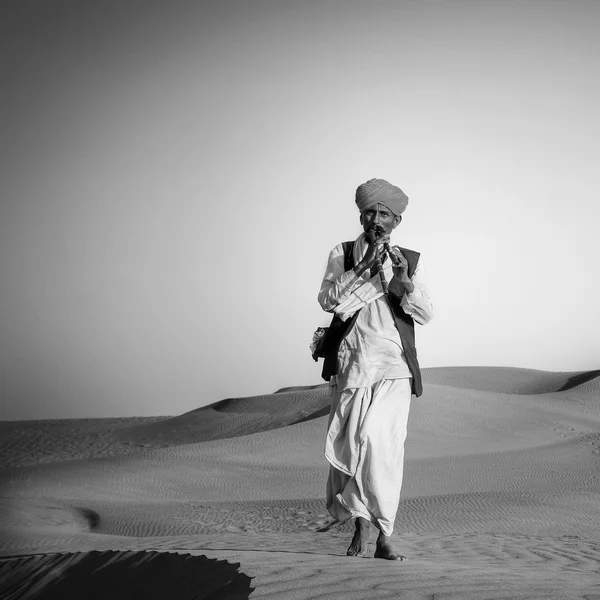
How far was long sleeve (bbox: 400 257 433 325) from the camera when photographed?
649cm

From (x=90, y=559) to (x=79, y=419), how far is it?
34280 mm

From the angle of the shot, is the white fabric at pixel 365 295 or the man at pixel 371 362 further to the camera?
the white fabric at pixel 365 295

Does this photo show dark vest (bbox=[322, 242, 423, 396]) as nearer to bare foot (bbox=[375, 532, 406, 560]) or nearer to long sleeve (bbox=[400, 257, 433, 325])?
long sleeve (bbox=[400, 257, 433, 325])

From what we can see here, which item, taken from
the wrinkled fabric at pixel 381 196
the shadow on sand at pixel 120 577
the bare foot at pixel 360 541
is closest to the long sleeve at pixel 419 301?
the wrinkled fabric at pixel 381 196

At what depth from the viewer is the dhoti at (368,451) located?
6.30m

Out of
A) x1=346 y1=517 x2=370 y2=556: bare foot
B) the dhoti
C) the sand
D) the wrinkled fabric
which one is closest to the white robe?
the dhoti

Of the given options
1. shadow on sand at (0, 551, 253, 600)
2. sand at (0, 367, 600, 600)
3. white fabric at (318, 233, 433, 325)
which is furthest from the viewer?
white fabric at (318, 233, 433, 325)

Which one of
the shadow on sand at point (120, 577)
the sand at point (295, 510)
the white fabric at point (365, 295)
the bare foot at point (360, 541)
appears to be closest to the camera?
the shadow on sand at point (120, 577)

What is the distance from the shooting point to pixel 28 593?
6.82m

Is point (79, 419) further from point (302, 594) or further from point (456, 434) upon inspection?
point (302, 594)

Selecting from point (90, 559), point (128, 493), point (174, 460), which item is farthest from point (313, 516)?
point (174, 460)

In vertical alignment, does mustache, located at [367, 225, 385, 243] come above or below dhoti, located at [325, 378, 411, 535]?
above

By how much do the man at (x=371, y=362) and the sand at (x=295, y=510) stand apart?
436mm

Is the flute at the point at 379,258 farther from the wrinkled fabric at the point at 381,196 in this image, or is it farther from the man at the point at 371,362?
the wrinkled fabric at the point at 381,196
